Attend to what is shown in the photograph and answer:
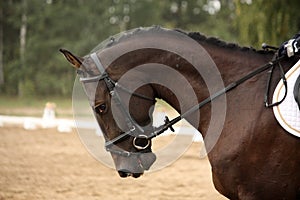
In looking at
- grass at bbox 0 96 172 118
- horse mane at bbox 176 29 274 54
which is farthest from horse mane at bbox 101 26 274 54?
grass at bbox 0 96 172 118

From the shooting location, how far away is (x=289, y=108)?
2930 mm

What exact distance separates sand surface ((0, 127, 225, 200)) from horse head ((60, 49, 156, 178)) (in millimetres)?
3063

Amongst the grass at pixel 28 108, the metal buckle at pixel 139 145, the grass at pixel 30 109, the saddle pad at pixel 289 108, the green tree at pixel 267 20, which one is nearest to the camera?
the saddle pad at pixel 289 108

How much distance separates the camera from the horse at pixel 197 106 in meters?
2.96

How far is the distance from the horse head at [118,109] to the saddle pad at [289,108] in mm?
893

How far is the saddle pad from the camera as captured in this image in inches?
114

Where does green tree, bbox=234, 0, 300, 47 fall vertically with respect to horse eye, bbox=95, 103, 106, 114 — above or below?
below

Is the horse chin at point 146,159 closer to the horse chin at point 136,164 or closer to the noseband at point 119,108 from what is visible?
the horse chin at point 136,164

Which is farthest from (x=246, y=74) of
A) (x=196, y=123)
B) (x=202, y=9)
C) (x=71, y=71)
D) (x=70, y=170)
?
(x=202, y=9)

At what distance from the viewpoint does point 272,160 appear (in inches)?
115

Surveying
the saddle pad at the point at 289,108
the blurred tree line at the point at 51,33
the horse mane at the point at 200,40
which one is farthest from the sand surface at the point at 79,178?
the blurred tree line at the point at 51,33

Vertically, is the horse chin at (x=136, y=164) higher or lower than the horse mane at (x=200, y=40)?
lower

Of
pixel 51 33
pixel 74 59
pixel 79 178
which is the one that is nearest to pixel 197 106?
pixel 74 59

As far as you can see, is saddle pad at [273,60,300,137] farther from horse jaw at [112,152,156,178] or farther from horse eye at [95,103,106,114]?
horse eye at [95,103,106,114]
